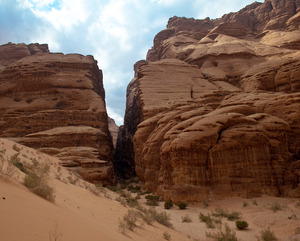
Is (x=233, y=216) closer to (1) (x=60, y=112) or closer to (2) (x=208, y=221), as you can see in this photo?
(2) (x=208, y=221)

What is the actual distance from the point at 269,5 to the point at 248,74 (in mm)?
46731

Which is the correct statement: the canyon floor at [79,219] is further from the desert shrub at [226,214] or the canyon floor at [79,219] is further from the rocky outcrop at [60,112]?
the rocky outcrop at [60,112]

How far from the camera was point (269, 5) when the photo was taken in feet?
215

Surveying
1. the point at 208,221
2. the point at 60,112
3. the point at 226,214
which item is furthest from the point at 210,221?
the point at 60,112

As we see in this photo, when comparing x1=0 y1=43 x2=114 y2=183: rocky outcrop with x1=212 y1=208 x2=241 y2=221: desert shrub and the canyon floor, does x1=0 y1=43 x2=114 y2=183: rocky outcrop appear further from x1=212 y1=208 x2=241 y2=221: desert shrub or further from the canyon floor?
the canyon floor

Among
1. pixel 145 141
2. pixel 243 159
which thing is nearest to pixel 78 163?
pixel 145 141

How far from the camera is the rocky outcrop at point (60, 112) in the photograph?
77.6 ft

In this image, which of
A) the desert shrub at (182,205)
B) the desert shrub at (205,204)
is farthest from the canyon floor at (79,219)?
the desert shrub at (205,204)

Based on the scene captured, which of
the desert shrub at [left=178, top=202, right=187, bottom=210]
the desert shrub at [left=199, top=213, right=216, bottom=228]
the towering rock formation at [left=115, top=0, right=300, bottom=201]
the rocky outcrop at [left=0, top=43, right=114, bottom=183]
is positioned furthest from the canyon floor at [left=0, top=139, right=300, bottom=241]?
the rocky outcrop at [left=0, top=43, right=114, bottom=183]

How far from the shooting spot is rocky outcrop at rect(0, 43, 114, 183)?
77.6ft

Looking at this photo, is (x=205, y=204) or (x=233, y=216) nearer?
(x=233, y=216)

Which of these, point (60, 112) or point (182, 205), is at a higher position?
point (60, 112)

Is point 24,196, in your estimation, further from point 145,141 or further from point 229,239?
point 145,141

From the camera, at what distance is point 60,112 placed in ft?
102
